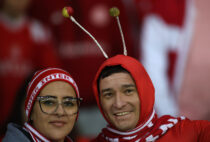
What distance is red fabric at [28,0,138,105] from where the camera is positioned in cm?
380

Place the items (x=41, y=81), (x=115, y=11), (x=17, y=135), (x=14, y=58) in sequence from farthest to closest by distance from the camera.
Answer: (x=14, y=58)
(x=115, y=11)
(x=41, y=81)
(x=17, y=135)

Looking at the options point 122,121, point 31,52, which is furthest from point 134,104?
point 31,52

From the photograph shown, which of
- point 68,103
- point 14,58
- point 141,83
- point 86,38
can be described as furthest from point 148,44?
point 68,103

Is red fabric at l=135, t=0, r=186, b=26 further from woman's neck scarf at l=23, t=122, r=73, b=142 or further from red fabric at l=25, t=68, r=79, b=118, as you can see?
woman's neck scarf at l=23, t=122, r=73, b=142

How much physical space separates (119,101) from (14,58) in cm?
178

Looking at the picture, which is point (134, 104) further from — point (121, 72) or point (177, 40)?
point (177, 40)

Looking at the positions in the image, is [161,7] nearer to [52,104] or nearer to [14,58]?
[14,58]

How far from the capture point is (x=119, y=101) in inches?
74.3

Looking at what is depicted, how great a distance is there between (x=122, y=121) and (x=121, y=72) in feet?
0.91

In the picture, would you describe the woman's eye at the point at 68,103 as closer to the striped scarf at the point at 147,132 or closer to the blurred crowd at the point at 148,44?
the striped scarf at the point at 147,132

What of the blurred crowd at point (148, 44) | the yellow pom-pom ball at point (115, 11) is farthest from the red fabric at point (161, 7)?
the yellow pom-pom ball at point (115, 11)

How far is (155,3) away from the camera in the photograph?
3773mm

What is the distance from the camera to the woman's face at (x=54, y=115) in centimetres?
188

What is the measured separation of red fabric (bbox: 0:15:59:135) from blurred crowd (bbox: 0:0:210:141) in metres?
0.22
